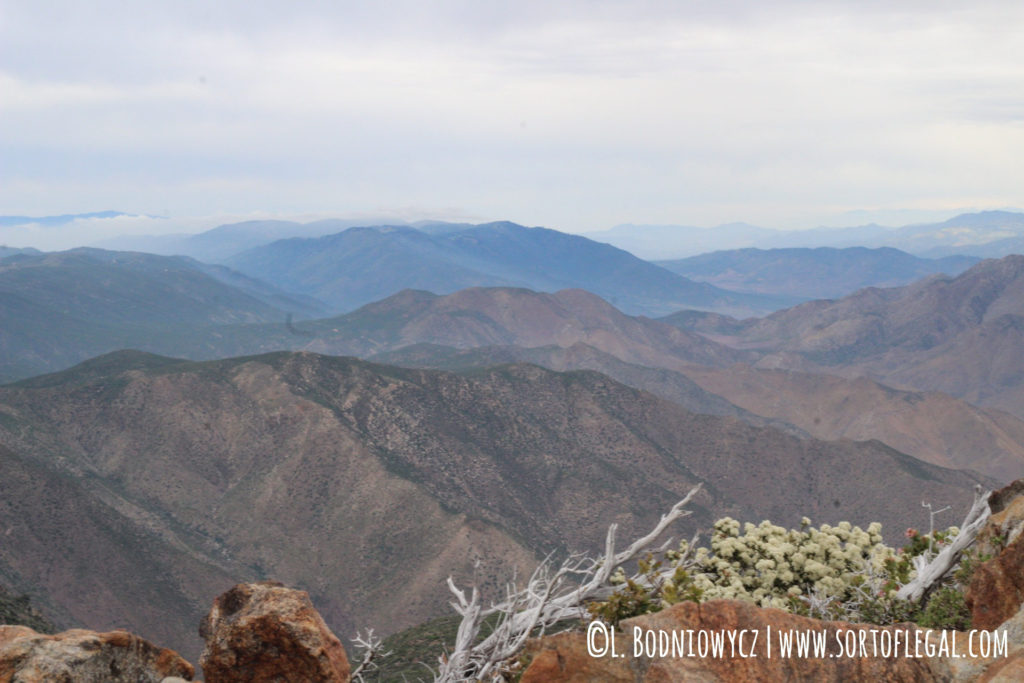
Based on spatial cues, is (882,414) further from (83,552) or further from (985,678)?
(985,678)

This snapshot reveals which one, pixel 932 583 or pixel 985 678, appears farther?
pixel 932 583

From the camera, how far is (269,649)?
9258 mm

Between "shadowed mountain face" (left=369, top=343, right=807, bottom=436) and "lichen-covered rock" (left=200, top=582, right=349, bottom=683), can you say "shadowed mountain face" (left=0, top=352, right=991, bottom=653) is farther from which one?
"lichen-covered rock" (left=200, top=582, right=349, bottom=683)

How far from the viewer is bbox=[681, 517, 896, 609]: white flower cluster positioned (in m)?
12.0

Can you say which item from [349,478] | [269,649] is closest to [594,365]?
[349,478]

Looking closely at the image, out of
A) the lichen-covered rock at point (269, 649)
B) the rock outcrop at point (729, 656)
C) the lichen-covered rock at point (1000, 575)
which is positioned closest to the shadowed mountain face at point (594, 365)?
the lichen-covered rock at point (269, 649)

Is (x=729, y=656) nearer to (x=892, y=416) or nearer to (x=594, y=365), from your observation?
(x=892, y=416)

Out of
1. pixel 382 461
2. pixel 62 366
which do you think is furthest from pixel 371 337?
pixel 382 461

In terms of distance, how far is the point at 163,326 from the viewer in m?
190

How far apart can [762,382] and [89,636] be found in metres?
149

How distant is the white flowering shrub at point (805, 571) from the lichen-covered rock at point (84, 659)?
581 cm

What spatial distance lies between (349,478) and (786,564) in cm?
5379

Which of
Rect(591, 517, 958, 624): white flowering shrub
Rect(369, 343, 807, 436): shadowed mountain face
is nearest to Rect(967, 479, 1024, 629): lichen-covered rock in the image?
Rect(591, 517, 958, 624): white flowering shrub

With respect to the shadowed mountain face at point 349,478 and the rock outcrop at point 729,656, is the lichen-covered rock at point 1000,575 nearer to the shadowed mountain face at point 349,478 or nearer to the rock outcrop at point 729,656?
the rock outcrop at point 729,656
